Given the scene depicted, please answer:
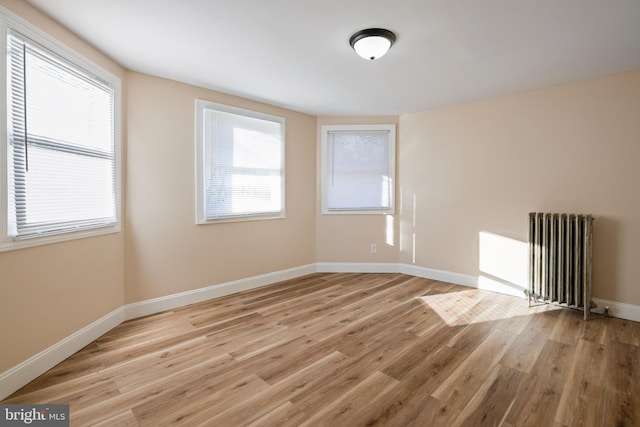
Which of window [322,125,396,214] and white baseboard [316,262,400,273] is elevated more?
window [322,125,396,214]

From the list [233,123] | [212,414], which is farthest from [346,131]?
[212,414]

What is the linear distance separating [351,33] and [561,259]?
314cm

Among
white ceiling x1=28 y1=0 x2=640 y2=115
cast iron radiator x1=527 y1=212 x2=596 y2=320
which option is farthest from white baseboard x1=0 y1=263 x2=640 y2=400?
white ceiling x1=28 y1=0 x2=640 y2=115

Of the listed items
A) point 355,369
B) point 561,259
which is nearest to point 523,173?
point 561,259

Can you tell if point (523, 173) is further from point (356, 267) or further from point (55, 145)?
point (55, 145)

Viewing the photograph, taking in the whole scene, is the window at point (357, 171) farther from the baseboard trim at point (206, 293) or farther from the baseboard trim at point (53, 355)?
the baseboard trim at point (53, 355)

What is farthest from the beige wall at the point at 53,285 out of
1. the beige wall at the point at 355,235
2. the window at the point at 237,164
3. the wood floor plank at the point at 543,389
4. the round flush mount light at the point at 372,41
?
the wood floor plank at the point at 543,389

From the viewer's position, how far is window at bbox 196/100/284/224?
11.3 feet

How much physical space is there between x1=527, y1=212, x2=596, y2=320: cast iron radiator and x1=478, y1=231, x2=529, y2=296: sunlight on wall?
0.74 feet

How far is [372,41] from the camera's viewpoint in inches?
88.7

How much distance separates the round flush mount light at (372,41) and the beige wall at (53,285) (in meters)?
2.28

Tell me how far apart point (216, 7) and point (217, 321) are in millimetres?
2700

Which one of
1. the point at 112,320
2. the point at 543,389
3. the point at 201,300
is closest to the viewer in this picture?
the point at 543,389

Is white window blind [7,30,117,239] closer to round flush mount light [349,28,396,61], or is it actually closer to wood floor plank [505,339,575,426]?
round flush mount light [349,28,396,61]
